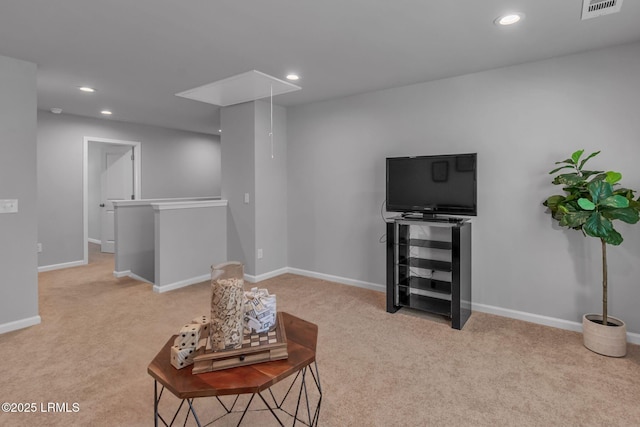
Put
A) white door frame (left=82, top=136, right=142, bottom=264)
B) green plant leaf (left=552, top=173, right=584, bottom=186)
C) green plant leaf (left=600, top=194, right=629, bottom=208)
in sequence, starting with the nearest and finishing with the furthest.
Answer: green plant leaf (left=600, top=194, right=629, bottom=208), green plant leaf (left=552, top=173, right=584, bottom=186), white door frame (left=82, top=136, right=142, bottom=264)

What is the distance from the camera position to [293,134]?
16.2 ft

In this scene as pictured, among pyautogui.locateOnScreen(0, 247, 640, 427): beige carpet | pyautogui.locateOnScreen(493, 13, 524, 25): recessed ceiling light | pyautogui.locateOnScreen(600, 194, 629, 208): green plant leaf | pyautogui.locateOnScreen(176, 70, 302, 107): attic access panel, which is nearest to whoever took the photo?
pyautogui.locateOnScreen(0, 247, 640, 427): beige carpet

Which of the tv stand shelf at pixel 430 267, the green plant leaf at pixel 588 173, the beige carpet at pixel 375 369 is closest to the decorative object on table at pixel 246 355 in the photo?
the beige carpet at pixel 375 369

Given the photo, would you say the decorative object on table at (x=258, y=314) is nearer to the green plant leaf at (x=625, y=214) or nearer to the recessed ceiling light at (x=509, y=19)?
the recessed ceiling light at (x=509, y=19)

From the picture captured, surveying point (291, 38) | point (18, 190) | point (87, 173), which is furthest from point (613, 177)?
point (87, 173)

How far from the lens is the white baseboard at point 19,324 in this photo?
3.06m

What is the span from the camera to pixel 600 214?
2549 mm

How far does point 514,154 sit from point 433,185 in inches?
30.6

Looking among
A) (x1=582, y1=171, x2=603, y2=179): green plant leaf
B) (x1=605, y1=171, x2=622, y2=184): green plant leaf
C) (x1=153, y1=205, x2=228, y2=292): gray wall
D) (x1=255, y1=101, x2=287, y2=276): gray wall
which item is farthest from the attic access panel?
(x1=605, y1=171, x2=622, y2=184): green plant leaf

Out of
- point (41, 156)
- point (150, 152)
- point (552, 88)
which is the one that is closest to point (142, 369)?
point (552, 88)

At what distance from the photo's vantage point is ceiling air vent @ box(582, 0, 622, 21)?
2.19m

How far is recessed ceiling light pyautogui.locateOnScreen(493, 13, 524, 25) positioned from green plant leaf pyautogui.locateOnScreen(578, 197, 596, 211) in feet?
4.46

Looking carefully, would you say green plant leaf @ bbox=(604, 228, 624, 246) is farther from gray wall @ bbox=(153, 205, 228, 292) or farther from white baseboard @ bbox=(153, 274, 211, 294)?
white baseboard @ bbox=(153, 274, 211, 294)

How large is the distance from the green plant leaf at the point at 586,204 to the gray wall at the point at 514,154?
0.57 metres
